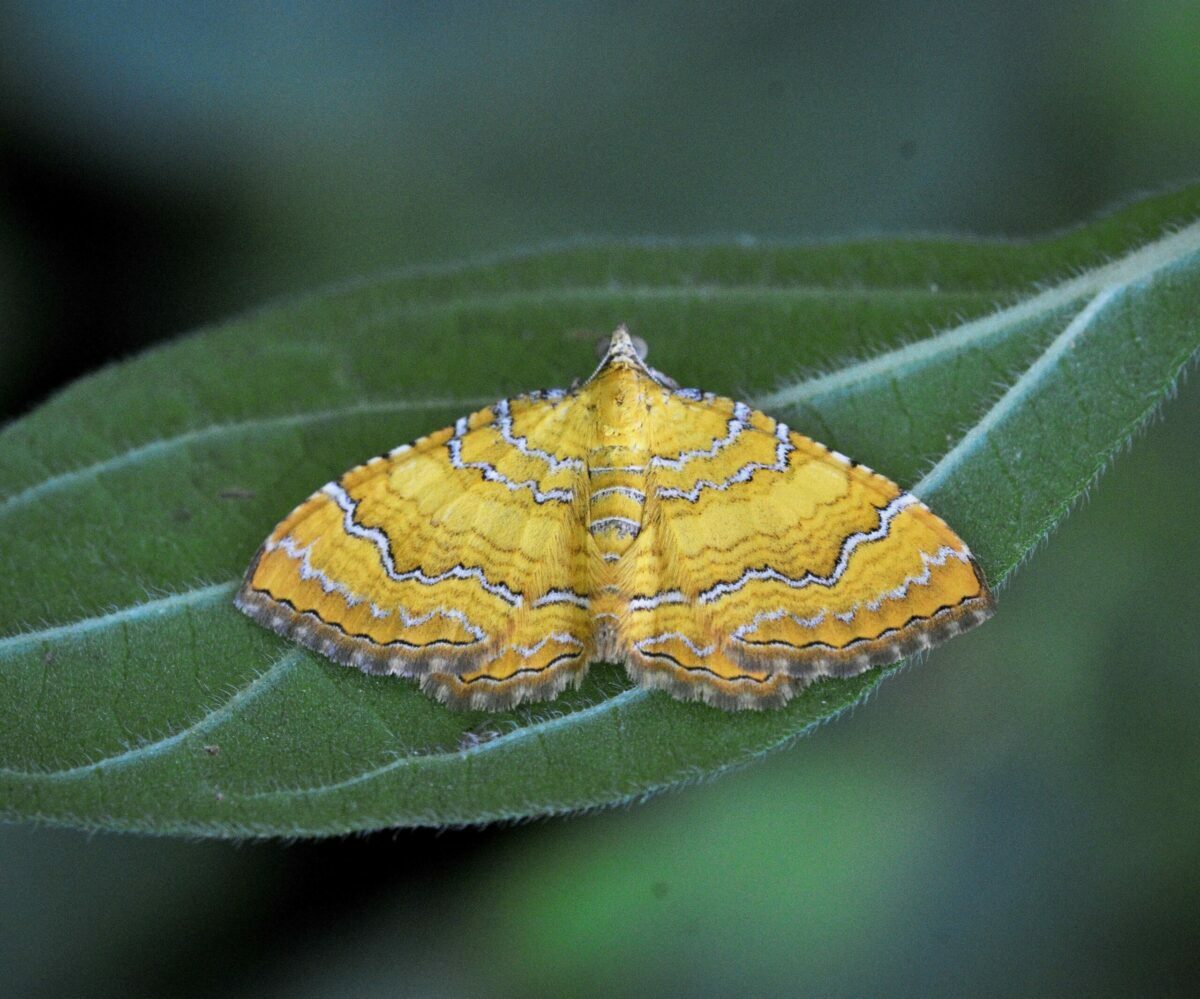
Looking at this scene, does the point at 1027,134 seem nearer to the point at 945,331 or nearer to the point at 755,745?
the point at 945,331

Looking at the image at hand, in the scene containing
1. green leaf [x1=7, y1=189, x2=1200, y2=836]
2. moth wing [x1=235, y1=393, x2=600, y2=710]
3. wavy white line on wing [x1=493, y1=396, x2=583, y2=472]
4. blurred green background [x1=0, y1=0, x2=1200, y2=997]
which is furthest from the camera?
blurred green background [x1=0, y1=0, x2=1200, y2=997]

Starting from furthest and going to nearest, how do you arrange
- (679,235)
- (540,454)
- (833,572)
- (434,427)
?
1. (679,235)
2. (434,427)
3. (540,454)
4. (833,572)

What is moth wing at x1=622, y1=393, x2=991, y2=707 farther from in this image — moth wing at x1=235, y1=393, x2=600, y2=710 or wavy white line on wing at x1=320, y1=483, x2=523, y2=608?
wavy white line on wing at x1=320, y1=483, x2=523, y2=608

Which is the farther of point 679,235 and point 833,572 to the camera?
point 679,235

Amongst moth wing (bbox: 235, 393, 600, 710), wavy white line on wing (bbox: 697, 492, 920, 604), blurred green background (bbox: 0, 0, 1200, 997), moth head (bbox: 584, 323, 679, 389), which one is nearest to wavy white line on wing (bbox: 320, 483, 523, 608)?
moth wing (bbox: 235, 393, 600, 710)

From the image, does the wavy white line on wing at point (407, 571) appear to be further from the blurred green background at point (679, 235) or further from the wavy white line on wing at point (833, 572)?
the blurred green background at point (679, 235)

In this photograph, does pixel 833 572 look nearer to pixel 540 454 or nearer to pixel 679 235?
pixel 540 454

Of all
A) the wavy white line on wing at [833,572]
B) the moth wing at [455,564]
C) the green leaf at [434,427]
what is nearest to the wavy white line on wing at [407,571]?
the moth wing at [455,564]

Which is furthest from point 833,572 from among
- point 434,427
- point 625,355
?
point 434,427
